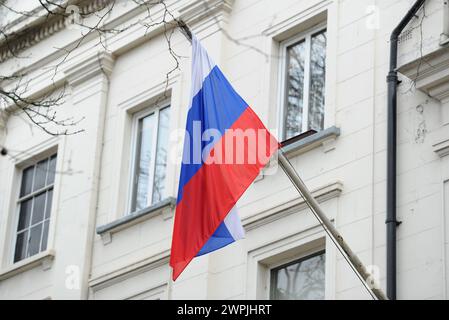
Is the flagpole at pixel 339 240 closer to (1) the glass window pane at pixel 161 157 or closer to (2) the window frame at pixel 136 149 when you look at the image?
(1) the glass window pane at pixel 161 157

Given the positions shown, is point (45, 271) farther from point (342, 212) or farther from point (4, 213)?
point (342, 212)

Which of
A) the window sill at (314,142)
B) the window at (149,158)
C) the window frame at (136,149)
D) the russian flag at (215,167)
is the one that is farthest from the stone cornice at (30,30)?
the russian flag at (215,167)

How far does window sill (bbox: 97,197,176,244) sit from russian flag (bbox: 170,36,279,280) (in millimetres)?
5381

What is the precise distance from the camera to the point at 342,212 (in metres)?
19.8

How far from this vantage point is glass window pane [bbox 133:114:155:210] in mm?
23984

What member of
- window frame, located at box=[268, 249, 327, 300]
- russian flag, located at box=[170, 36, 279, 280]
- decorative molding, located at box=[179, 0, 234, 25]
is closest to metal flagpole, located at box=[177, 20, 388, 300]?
russian flag, located at box=[170, 36, 279, 280]

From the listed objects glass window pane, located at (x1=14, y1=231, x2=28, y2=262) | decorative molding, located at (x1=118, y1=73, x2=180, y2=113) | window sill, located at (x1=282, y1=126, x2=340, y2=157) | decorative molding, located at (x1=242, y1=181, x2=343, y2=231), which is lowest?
decorative molding, located at (x1=242, y1=181, x2=343, y2=231)

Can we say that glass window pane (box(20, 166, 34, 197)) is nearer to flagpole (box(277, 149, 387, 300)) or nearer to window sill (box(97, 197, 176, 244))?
window sill (box(97, 197, 176, 244))

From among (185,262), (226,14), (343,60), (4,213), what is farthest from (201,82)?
(4,213)

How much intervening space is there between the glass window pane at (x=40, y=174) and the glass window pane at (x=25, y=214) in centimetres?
31

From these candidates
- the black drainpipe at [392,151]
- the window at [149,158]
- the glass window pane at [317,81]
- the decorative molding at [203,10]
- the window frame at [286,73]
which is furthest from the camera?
the window at [149,158]

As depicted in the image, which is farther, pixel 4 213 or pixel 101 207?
pixel 4 213

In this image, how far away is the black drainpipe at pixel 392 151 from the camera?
18438 mm
